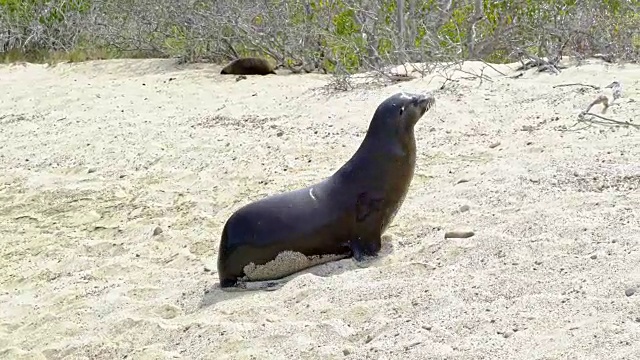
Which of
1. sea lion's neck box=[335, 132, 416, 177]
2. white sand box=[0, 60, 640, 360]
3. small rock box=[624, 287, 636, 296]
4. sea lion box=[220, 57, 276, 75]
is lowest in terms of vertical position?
sea lion box=[220, 57, 276, 75]

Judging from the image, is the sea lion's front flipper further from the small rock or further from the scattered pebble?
the small rock

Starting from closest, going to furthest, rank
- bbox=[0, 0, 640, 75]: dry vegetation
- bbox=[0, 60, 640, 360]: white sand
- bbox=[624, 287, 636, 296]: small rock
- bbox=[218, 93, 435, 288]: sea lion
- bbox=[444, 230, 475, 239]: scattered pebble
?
bbox=[624, 287, 636, 296]: small rock, bbox=[0, 60, 640, 360]: white sand, bbox=[444, 230, 475, 239]: scattered pebble, bbox=[218, 93, 435, 288]: sea lion, bbox=[0, 0, 640, 75]: dry vegetation

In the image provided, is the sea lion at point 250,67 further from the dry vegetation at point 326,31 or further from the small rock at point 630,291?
the small rock at point 630,291

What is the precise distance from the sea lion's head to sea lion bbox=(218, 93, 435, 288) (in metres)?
0.07

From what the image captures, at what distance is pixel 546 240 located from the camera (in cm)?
452

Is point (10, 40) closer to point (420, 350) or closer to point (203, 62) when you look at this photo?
point (203, 62)

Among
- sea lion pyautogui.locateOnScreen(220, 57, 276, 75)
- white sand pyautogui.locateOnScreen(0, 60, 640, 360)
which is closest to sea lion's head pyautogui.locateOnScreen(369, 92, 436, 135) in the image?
white sand pyautogui.locateOnScreen(0, 60, 640, 360)

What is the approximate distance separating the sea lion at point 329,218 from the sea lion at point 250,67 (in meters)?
5.05

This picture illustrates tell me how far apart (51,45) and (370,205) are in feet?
29.2

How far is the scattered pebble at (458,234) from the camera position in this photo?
4.90 meters

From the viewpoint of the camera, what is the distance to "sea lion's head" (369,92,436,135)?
525 centimetres

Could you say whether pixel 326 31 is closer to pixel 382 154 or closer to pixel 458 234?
pixel 382 154

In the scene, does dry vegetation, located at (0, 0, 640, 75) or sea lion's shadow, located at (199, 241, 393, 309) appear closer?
sea lion's shadow, located at (199, 241, 393, 309)

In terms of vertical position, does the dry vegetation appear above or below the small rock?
below
